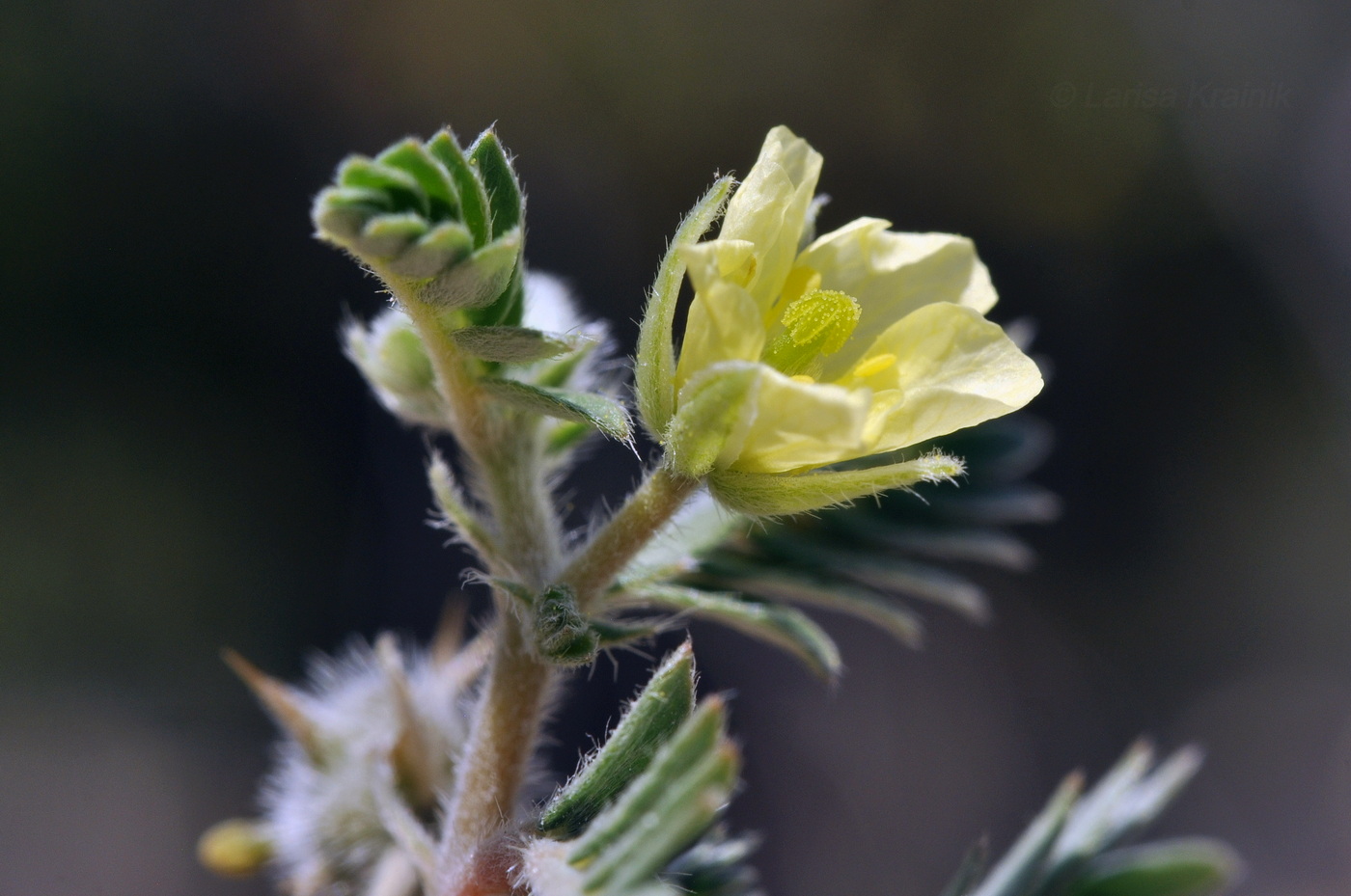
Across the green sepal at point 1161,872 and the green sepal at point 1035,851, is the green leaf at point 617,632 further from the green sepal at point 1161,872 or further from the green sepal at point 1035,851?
the green sepal at point 1161,872

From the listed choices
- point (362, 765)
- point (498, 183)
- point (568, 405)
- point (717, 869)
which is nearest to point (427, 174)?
point (498, 183)

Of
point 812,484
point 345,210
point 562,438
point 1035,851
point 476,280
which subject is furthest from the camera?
point 1035,851

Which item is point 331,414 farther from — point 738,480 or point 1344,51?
point 1344,51

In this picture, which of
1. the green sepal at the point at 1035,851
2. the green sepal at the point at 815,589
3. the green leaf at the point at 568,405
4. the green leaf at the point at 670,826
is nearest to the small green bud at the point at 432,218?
the green leaf at the point at 568,405

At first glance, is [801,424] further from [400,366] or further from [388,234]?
[400,366]

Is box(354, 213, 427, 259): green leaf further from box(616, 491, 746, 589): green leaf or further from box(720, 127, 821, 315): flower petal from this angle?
box(616, 491, 746, 589): green leaf

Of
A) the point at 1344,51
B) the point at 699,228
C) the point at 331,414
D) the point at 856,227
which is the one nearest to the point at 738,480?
the point at 699,228

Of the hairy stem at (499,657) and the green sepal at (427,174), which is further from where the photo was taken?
the hairy stem at (499,657)

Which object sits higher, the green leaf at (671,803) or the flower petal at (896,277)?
the flower petal at (896,277)
